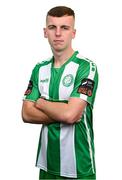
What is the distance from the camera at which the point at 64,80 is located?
175 inches

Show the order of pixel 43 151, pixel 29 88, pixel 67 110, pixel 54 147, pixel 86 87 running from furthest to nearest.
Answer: pixel 29 88 → pixel 43 151 → pixel 54 147 → pixel 86 87 → pixel 67 110

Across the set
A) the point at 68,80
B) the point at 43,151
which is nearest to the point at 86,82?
the point at 68,80

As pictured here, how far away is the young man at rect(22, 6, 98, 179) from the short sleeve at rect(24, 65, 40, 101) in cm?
7

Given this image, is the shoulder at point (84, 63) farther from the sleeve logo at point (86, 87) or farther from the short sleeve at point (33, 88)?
the short sleeve at point (33, 88)

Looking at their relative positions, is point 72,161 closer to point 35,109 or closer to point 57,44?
point 35,109

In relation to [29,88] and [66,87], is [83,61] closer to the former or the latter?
[66,87]

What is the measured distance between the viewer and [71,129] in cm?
441

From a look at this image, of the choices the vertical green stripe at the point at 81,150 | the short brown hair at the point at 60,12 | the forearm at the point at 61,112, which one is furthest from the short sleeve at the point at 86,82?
the short brown hair at the point at 60,12

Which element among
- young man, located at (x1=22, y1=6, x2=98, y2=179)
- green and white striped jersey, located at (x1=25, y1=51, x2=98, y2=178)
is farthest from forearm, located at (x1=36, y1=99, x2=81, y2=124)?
green and white striped jersey, located at (x1=25, y1=51, x2=98, y2=178)

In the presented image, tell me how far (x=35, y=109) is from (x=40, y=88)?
Result: 25 centimetres

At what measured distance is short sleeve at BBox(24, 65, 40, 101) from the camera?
461cm

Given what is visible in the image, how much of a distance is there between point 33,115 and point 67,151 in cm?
49

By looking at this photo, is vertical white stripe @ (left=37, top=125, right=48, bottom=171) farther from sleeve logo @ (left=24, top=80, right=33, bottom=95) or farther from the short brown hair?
the short brown hair

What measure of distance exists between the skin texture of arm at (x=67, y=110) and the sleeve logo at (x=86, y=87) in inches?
3.6
